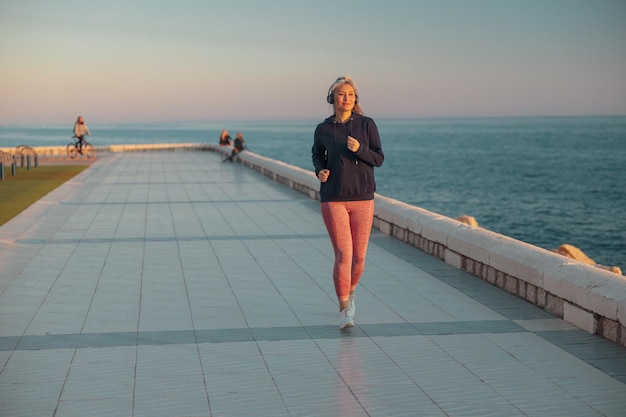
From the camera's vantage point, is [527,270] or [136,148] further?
[136,148]

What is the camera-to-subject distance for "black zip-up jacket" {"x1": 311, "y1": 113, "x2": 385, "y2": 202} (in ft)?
23.5

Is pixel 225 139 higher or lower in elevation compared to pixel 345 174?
lower

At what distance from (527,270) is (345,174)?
231 cm

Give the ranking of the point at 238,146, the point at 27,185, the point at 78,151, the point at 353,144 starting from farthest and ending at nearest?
the point at 78,151 < the point at 238,146 < the point at 27,185 < the point at 353,144

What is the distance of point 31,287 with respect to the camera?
9.22 m

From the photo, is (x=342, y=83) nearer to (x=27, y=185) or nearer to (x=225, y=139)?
(x=27, y=185)

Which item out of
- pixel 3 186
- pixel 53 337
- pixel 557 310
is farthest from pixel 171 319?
pixel 3 186

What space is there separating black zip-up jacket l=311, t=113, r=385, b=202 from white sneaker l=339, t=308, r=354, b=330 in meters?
0.96

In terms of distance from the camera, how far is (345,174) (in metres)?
7.19

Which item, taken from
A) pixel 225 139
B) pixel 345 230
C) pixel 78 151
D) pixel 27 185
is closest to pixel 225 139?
pixel 225 139

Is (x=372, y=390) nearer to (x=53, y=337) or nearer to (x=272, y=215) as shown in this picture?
(x=53, y=337)

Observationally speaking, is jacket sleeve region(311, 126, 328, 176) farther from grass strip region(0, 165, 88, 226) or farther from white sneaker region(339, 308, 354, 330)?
grass strip region(0, 165, 88, 226)

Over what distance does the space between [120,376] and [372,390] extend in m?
1.74

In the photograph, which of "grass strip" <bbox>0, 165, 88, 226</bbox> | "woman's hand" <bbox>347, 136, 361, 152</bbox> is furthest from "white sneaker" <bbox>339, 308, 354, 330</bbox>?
"grass strip" <bbox>0, 165, 88, 226</bbox>
